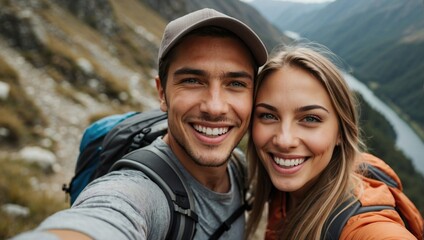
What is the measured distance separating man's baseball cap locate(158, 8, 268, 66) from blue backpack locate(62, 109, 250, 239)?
1.95 feet

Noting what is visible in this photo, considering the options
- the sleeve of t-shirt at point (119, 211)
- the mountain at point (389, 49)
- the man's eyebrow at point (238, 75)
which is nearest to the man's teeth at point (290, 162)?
the man's eyebrow at point (238, 75)

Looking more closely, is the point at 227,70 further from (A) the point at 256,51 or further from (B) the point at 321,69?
(B) the point at 321,69

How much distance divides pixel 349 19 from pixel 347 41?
116 ft

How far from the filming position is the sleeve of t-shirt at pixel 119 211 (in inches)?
46.8

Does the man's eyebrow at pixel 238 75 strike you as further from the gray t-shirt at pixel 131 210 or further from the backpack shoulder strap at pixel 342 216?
the backpack shoulder strap at pixel 342 216

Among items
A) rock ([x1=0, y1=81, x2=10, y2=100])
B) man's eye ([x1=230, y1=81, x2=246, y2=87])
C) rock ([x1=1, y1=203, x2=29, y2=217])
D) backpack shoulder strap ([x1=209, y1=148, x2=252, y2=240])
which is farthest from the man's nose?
rock ([x1=0, y1=81, x2=10, y2=100])

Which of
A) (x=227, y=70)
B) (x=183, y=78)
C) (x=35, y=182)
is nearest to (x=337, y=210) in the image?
(x=227, y=70)

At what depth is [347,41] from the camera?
168000mm

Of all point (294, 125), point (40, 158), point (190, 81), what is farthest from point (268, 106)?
point (40, 158)

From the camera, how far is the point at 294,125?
2119 millimetres

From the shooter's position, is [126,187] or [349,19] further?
[349,19]

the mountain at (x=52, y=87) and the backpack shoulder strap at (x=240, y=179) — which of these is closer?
the backpack shoulder strap at (x=240, y=179)

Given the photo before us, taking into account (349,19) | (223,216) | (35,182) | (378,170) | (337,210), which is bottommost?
(35,182)

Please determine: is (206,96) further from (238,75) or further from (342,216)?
(342,216)
